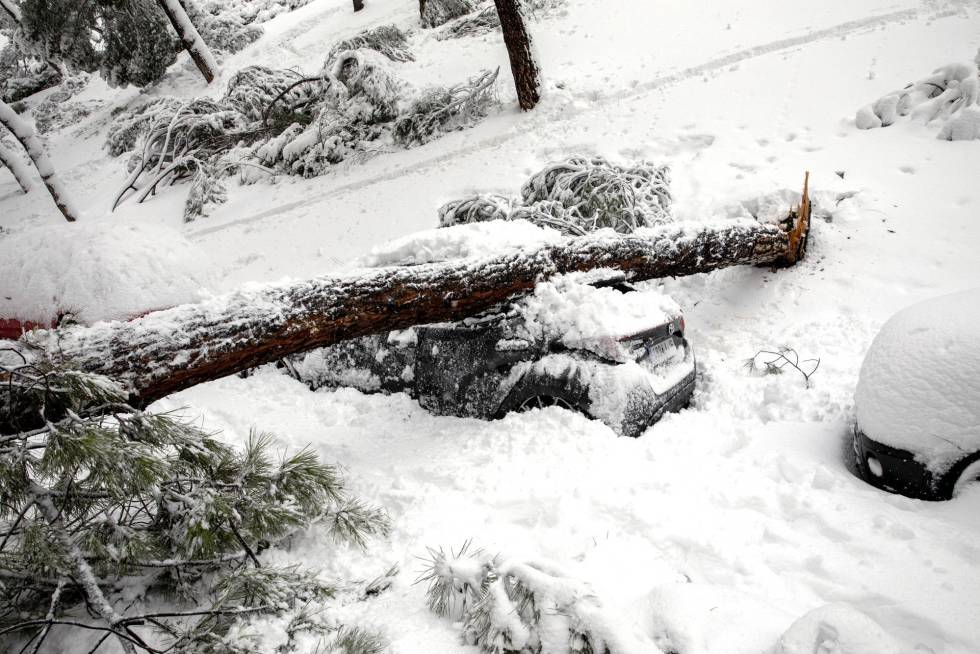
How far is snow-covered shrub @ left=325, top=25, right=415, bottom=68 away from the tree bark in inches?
451

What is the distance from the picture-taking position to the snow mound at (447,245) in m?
3.53

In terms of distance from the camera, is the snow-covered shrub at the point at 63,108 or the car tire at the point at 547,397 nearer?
the car tire at the point at 547,397

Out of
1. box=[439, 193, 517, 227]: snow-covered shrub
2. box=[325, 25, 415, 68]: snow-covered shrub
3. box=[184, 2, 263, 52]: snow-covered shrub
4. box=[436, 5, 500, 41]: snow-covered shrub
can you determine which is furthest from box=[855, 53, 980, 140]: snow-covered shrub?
box=[184, 2, 263, 52]: snow-covered shrub

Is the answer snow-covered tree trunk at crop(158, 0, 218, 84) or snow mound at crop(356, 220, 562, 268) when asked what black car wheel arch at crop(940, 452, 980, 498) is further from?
snow-covered tree trunk at crop(158, 0, 218, 84)

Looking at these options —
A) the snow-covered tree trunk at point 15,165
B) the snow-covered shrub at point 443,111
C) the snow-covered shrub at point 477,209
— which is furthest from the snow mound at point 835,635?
the snow-covered tree trunk at point 15,165

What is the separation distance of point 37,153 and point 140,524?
1252 cm

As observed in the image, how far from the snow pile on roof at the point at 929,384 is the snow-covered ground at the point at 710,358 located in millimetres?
296

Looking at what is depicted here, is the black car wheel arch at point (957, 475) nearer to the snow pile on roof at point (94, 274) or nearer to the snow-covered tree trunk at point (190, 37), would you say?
the snow pile on roof at point (94, 274)

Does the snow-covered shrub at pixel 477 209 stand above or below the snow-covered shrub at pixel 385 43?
below

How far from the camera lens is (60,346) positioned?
2.12m

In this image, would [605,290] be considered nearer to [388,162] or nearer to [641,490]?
[641,490]

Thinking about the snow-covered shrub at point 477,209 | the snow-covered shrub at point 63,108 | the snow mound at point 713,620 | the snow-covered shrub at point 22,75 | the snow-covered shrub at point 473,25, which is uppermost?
the snow-covered shrub at point 22,75

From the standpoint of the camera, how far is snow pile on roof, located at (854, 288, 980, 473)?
227 centimetres

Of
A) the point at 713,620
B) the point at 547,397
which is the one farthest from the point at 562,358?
the point at 713,620
